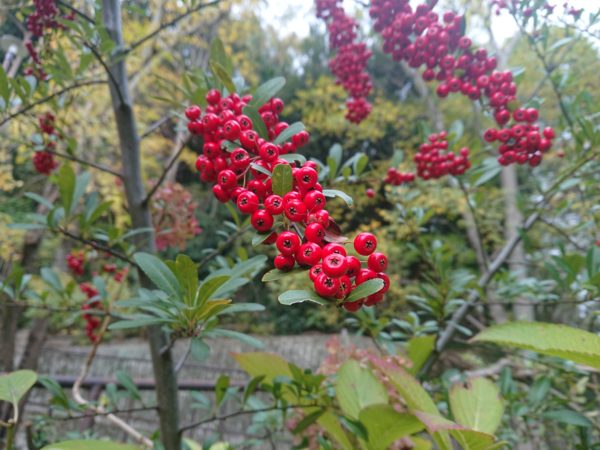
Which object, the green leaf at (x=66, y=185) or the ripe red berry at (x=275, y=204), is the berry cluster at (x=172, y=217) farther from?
the ripe red berry at (x=275, y=204)

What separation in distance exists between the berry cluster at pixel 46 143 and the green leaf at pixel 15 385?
0.69 meters

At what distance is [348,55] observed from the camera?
66.8 inches

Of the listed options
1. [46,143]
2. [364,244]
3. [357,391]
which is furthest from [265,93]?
[46,143]

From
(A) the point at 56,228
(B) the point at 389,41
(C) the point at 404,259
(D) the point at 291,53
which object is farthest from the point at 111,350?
(D) the point at 291,53

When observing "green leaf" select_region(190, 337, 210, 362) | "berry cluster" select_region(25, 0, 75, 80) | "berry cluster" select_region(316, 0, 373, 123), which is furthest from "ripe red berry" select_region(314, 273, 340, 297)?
"berry cluster" select_region(316, 0, 373, 123)

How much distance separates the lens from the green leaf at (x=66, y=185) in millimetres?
1072

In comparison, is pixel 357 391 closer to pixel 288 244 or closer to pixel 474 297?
pixel 288 244

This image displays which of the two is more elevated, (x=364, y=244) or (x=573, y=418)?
(x=364, y=244)

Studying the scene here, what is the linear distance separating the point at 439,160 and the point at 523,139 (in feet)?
1.03

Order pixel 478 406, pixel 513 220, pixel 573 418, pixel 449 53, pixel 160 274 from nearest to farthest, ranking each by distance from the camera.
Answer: pixel 160 274, pixel 478 406, pixel 573 418, pixel 449 53, pixel 513 220

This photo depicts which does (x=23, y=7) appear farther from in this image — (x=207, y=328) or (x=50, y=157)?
(x=207, y=328)

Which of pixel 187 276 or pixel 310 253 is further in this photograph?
pixel 187 276

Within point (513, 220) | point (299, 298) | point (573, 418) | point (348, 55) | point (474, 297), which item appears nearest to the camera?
point (299, 298)

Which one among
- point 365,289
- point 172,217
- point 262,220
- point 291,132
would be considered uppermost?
point 172,217
